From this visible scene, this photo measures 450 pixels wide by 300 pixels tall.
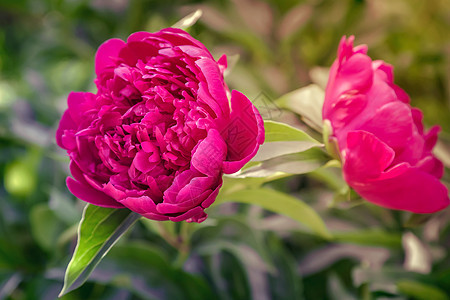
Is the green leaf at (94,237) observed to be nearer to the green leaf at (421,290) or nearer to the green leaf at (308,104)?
the green leaf at (308,104)

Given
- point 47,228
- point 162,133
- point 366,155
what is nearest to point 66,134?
→ point 162,133

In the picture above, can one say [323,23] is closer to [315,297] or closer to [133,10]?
[133,10]

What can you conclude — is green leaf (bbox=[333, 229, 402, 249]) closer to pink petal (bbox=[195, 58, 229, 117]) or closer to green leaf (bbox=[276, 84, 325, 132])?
green leaf (bbox=[276, 84, 325, 132])

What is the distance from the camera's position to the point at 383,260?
55 cm

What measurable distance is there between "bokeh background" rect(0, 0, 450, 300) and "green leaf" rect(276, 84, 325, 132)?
0.5 inches

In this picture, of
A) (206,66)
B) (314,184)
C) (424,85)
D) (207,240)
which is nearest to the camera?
(206,66)

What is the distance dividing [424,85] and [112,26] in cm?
61

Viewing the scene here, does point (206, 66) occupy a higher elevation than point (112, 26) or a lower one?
higher

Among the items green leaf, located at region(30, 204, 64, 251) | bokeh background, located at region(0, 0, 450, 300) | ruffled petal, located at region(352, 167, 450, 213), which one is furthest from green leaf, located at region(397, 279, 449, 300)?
green leaf, located at region(30, 204, 64, 251)

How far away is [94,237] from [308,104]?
20 centimetres

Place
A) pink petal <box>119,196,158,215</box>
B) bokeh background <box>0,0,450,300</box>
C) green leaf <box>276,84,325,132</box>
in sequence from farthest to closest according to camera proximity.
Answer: bokeh background <box>0,0,450,300</box> < green leaf <box>276,84,325,132</box> < pink petal <box>119,196,158,215</box>

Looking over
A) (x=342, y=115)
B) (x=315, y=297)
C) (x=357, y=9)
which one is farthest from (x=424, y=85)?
(x=342, y=115)

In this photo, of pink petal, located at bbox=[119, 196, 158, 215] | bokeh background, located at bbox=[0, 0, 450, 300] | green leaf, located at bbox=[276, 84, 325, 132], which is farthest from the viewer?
bokeh background, located at bbox=[0, 0, 450, 300]

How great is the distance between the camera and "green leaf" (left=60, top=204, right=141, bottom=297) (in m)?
0.28
